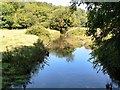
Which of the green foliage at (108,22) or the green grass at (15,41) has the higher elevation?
the green foliage at (108,22)

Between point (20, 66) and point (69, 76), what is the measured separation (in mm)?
5562

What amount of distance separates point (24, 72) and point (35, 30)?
106 ft

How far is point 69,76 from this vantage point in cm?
2927

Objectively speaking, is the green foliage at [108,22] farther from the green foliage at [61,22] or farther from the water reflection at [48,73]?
the green foliage at [61,22]

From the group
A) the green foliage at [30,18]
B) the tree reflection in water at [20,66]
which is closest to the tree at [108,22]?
the tree reflection in water at [20,66]

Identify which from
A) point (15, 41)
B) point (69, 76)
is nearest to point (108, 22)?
point (69, 76)

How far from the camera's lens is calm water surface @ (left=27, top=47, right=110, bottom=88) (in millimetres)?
25297

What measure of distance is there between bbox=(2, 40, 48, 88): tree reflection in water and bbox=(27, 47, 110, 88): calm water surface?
695 mm

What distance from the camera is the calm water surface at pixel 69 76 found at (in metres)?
25.3

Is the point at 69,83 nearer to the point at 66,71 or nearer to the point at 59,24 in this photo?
the point at 66,71

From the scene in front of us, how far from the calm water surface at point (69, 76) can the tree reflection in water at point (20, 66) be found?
0.69 meters

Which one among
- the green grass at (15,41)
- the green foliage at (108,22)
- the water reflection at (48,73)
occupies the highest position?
the green foliage at (108,22)

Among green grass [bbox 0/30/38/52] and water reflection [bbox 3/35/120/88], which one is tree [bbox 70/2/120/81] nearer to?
water reflection [bbox 3/35/120/88]

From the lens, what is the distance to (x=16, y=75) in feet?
78.6
